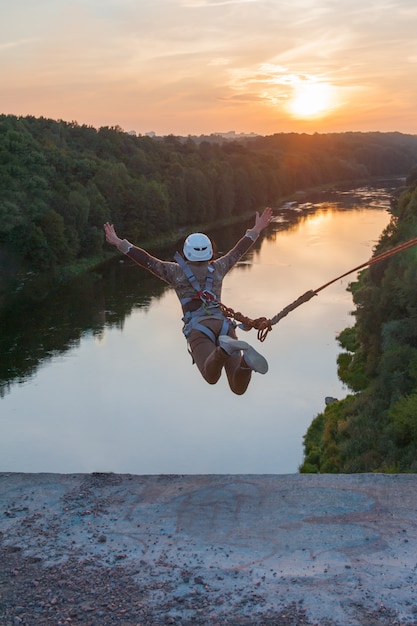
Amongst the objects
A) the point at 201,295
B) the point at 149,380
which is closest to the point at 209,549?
the point at 201,295

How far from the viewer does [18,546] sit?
303 inches

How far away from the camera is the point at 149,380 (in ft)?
91.0

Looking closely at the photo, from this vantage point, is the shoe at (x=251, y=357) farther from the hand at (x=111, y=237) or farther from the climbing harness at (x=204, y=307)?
the hand at (x=111, y=237)

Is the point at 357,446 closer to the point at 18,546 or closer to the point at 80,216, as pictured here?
the point at 18,546

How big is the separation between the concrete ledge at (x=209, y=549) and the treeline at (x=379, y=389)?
28.2 feet

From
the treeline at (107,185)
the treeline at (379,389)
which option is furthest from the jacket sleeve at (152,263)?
the treeline at (107,185)

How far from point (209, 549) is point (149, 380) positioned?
2030cm

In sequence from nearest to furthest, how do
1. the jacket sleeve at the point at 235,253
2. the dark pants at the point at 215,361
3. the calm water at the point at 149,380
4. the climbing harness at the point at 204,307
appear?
the dark pants at the point at 215,361 → the climbing harness at the point at 204,307 → the jacket sleeve at the point at 235,253 → the calm water at the point at 149,380

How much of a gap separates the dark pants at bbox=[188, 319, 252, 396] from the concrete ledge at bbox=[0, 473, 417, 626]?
1.70 m

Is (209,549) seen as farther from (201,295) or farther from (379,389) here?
(379,389)

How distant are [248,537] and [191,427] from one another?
15718mm

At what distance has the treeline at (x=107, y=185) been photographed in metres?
45.6

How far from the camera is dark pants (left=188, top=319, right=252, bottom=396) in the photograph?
6832 mm

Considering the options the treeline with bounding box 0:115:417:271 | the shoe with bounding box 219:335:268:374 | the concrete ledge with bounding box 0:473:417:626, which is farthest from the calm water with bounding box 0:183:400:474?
the shoe with bounding box 219:335:268:374
